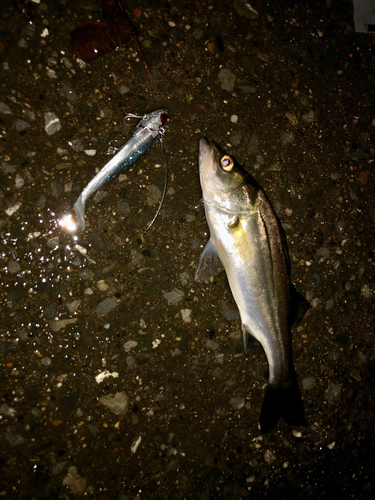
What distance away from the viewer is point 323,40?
126 inches

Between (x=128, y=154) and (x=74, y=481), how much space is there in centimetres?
266

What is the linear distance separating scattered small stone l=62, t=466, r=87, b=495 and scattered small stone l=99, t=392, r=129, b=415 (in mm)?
518

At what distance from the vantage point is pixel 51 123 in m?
2.45

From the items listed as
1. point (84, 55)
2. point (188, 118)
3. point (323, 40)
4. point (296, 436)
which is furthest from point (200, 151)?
point (296, 436)

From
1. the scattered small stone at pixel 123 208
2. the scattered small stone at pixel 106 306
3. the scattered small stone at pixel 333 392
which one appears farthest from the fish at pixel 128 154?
the scattered small stone at pixel 333 392

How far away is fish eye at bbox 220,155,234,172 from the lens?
244 centimetres

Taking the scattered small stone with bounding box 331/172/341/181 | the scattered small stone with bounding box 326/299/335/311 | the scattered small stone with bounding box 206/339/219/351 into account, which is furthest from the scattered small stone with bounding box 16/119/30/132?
the scattered small stone with bounding box 326/299/335/311

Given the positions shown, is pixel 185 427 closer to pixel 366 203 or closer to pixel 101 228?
pixel 101 228

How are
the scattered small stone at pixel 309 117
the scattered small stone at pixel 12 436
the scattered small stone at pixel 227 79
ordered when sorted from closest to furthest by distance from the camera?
1. the scattered small stone at pixel 12 436
2. the scattered small stone at pixel 227 79
3. the scattered small stone at pixel 309 117

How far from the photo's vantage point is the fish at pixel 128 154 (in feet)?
7.88

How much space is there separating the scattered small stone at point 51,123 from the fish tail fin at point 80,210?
0.61 meters

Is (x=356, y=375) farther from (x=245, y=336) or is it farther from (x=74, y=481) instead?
(x=74, y=481)

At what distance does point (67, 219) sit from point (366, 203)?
3.08 m

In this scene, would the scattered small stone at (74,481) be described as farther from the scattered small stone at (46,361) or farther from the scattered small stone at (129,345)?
the scattered small stone at (129,345)
